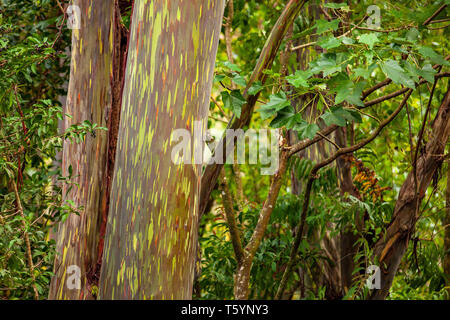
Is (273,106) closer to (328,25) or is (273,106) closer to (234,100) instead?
(234,100)

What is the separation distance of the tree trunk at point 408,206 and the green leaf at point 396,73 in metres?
1.48

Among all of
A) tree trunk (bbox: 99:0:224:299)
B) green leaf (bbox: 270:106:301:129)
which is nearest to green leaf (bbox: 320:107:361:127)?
green leaf (bbox: 270:106:301:129)

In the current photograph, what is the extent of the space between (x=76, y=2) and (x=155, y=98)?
116cm

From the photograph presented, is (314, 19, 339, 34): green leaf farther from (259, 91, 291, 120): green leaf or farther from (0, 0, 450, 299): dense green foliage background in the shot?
(259, 91, 291, 120): green leaf

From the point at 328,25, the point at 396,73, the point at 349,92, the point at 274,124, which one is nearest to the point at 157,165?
the point at 274,124

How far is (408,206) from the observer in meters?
3.30

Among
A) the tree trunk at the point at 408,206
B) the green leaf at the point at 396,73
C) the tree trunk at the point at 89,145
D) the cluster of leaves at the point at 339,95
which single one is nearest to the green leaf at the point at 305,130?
the cluster of leaves at the point at 339,95

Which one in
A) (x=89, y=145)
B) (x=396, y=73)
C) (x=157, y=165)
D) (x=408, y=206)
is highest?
(x=396, y=73)

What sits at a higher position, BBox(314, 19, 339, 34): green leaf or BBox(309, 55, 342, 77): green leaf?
BBox(314, 19, 339, 34): green leaf

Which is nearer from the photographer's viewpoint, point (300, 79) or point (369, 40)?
point (369, 40)

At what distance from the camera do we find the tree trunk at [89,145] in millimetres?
2525

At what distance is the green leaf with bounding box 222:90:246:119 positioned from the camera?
234cm

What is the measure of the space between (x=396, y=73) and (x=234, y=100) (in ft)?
2.51

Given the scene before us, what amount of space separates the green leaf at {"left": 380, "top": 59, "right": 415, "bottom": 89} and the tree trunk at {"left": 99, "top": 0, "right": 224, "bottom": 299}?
671mm
